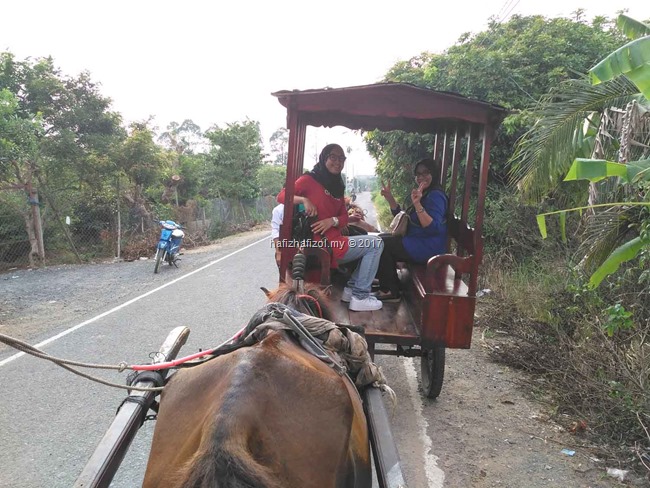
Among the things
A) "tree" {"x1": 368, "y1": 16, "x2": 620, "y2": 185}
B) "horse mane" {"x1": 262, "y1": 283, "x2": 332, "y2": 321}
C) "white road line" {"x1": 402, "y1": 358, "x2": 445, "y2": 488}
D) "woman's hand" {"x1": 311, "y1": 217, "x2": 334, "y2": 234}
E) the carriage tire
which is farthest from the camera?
the carriage tire

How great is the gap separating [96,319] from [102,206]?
26.9 ft

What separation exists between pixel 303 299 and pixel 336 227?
1493mm

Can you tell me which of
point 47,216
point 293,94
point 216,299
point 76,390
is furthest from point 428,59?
point 47,216

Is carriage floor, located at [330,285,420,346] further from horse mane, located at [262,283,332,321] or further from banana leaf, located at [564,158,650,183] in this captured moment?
banana leaf, located at [564,158,650,183]

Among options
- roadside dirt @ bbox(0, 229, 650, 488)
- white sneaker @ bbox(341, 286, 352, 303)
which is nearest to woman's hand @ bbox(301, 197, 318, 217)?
white sneaker @ bbox(341, 286, 352, 303)

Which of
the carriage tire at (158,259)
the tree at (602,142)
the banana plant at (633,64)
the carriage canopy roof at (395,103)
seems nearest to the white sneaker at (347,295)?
the carriage canopy roof at (395,103)

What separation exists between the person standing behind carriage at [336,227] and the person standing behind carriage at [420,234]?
410 mm

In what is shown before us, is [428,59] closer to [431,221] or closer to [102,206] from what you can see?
[431,221]

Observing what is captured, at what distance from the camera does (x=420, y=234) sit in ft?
13.5

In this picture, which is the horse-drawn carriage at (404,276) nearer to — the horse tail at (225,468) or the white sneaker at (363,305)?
the white sneaker at (363,305)

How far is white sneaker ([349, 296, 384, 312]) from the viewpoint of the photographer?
3783 mm

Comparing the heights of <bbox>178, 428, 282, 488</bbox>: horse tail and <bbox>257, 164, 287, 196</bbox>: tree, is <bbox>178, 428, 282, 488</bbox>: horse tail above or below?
below

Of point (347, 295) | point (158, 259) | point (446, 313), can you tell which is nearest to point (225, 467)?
point (446, 313)

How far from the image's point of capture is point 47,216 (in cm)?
1130
